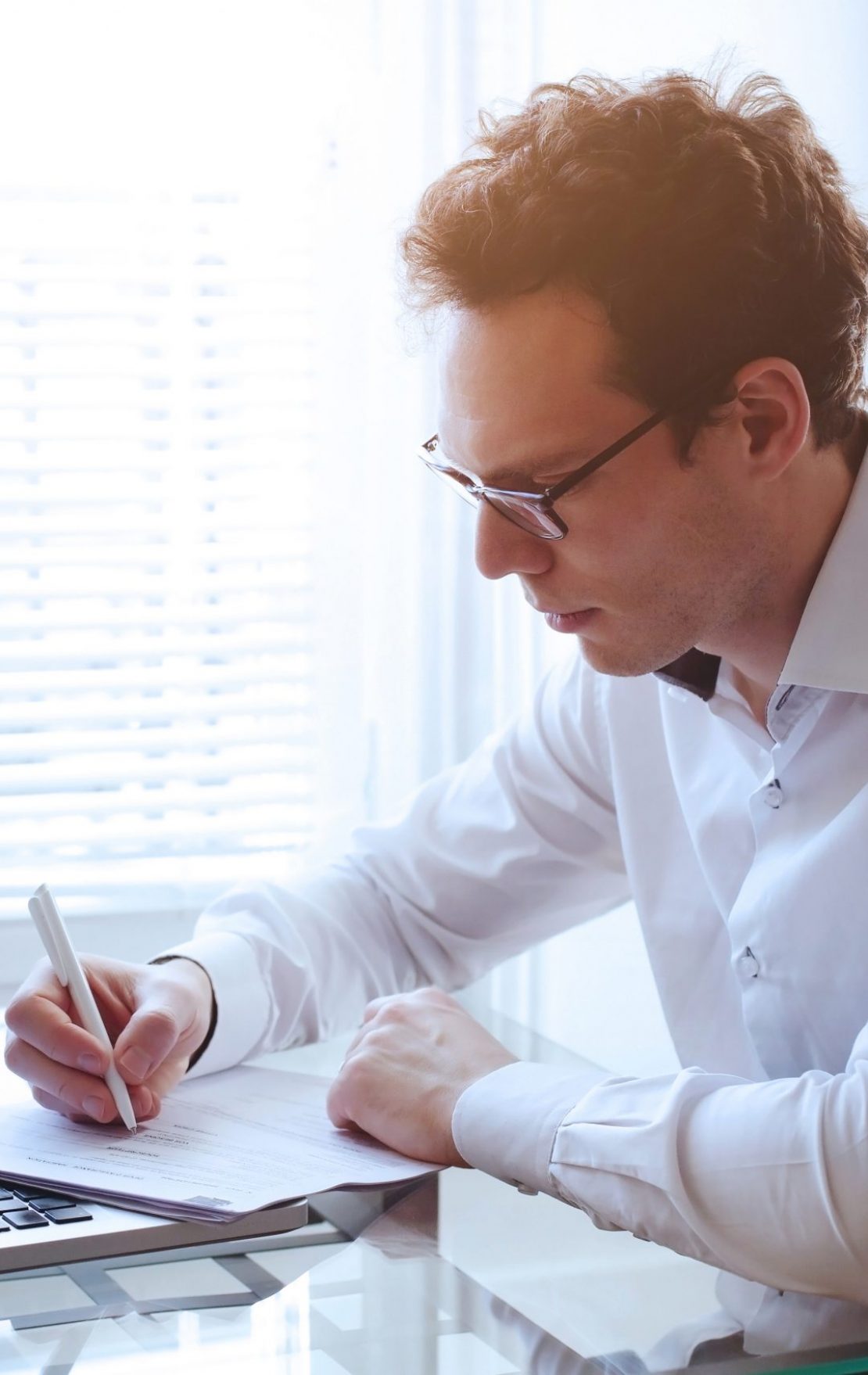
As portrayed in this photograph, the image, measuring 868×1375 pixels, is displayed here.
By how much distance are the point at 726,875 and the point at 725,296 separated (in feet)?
1.53

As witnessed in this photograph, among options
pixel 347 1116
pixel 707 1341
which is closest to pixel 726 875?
pixel 347 1116

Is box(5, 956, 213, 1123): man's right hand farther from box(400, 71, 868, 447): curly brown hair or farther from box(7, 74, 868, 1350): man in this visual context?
box(400, 71, 868, 447): curly brown hair

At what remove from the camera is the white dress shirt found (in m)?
0.78

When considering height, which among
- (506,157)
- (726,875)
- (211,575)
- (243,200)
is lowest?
(726,875)

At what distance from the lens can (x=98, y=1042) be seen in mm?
989

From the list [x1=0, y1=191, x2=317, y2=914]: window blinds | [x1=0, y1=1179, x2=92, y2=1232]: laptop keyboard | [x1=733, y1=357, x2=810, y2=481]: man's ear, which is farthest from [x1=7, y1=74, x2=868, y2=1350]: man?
[x1=0, y1=191, x2=317, y2=914]: window blinds

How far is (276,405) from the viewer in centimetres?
188

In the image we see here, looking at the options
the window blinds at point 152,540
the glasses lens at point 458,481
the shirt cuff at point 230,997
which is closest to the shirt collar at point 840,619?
the glasses lens at point 458,481

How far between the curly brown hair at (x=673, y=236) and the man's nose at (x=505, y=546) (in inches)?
5.1

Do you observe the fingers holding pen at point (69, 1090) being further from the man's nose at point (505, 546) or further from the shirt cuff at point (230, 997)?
the man's nose at point (505, 546)

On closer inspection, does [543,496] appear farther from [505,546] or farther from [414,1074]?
[414,1074]

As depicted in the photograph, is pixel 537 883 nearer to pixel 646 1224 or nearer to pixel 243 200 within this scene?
pixel 646 1224

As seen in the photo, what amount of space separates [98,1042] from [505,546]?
46 cm

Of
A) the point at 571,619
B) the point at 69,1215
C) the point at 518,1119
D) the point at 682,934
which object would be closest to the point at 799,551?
the point at 571,619
